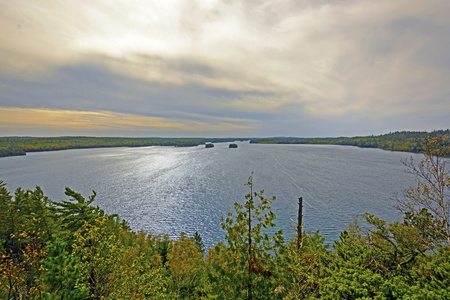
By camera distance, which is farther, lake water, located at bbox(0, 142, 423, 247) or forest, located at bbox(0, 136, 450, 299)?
lake water, located at bbox(0, 142, 423, 247)

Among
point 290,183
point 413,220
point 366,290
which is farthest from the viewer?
point 290,183

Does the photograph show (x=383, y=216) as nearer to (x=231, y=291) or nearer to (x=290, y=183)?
(x=290, y=183)

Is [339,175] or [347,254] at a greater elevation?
[347,254]

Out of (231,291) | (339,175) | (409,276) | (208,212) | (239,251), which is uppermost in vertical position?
(239,251)

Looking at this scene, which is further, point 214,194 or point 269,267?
point 214,194

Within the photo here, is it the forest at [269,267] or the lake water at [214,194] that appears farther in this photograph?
the lake water at [214,194]

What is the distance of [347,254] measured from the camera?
10.7 m

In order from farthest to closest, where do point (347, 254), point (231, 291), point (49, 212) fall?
point (49, 212), point (347, 254), point (231, 291)

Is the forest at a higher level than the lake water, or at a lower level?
higher

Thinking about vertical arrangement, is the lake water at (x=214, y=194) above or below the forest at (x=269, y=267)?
below

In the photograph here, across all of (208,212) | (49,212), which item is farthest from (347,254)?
(208,212)

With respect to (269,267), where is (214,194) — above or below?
below

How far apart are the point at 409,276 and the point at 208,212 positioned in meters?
45.4

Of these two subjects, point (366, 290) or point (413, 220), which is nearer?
point (366, 290)
